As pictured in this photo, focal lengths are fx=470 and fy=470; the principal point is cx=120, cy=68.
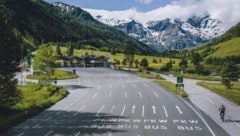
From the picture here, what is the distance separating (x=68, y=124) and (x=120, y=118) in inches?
345

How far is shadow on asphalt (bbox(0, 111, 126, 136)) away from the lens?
5478cm

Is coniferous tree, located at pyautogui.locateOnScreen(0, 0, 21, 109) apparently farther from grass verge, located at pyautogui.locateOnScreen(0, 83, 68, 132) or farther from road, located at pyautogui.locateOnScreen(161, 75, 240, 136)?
road, located at pyautogui.locateOnScreen(161, 75, 240, 136)

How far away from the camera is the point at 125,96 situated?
96.9m

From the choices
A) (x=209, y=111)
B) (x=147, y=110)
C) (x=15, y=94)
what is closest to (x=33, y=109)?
(x=15, y=94)

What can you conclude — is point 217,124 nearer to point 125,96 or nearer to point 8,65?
point 8,65

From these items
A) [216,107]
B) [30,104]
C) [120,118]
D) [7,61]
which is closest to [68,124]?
[120,118]

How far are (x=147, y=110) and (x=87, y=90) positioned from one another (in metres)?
36.6

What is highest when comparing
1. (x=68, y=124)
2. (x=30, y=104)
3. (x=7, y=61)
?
(x=7, y=61)

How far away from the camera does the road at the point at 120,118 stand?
180ft

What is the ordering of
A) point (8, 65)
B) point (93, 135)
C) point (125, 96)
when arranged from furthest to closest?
1. point (125, 96)
2. point (8, 65)
3. point (93, 135)

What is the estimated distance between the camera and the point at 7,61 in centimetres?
6888

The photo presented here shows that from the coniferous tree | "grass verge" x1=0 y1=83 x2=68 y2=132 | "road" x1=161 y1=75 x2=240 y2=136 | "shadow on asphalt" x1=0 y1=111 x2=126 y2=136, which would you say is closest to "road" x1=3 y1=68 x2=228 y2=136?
"shadow on asphalt" x1=0 y1=111 x2=126 y2=136

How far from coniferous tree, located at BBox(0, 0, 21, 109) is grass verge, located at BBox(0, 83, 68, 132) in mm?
2131

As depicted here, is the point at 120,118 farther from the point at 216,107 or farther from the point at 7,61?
the point at 216,107
